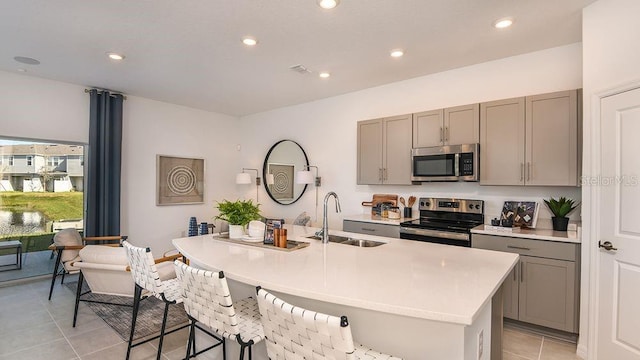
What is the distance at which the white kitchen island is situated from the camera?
1.31 metres

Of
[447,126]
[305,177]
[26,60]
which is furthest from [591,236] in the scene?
[26,60]

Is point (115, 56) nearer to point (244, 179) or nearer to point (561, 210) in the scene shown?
point (244, 179)

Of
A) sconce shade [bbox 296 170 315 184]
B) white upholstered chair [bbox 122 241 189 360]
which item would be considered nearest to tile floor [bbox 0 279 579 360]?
white upholstered chair [bbox 122 241 189 360]

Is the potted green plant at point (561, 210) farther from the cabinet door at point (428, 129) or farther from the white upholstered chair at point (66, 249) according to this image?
the white upholstered chair at point (66, 249)

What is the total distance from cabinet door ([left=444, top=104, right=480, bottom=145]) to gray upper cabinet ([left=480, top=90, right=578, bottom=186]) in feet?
0.20

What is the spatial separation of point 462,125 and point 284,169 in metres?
3.20

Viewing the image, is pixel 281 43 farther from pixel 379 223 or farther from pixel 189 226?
pixel 189 226

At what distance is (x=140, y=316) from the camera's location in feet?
10.5

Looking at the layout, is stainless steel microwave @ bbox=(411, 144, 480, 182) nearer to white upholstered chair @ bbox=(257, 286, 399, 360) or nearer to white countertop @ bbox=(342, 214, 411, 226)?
white countertop @ bbox=(342, 214, 411, 226)

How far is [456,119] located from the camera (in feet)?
11.6

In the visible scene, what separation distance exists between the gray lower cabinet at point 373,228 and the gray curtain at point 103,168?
3.48 m

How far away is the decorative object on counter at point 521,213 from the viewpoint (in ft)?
10.4

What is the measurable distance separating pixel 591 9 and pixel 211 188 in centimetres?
581

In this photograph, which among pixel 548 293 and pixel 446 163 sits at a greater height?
pixel 446 163
